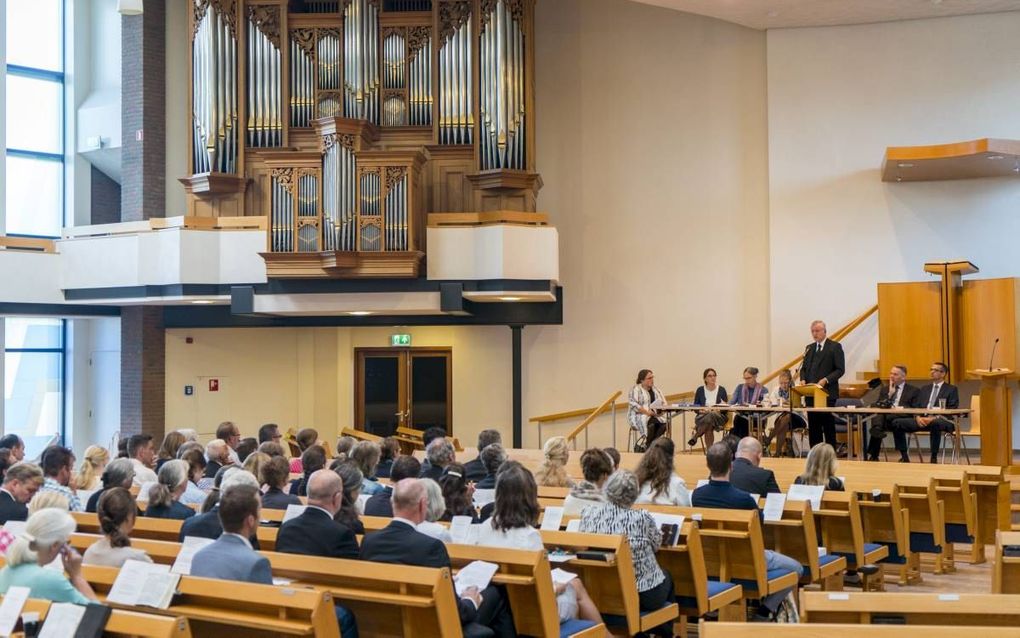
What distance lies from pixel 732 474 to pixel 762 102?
9446 mm

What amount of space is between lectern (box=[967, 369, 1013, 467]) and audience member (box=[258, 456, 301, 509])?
6921mm

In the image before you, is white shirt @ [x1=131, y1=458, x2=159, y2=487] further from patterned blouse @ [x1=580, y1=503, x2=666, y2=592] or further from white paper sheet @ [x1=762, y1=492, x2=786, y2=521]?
white paper sheet @ [x1=762, y1=492, x2=786, y2=521]

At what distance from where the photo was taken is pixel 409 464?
6.81m

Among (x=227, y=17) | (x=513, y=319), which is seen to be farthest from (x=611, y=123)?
(x=227, y=17)

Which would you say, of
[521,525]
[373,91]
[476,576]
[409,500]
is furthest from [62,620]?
[373,91]

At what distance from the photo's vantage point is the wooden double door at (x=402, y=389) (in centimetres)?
1598

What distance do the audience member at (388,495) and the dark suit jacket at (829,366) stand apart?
596cm

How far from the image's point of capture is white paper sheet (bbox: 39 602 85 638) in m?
3.38

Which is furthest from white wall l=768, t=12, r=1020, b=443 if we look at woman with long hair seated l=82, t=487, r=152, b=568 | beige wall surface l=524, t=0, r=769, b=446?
woman with long hair seated l=82, t=487, r=152, b=568

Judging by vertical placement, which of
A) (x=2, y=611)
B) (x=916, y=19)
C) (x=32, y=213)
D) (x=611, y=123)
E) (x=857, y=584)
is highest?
(x=916, y=19)

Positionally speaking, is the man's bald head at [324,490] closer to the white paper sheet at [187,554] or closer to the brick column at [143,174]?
the white paper sheet at [187,554]

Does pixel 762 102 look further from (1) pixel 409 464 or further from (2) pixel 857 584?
(1) pixel 409 464

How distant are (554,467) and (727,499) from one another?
1.45 m

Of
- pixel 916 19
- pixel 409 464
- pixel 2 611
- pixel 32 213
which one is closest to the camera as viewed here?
pixel 2 611
